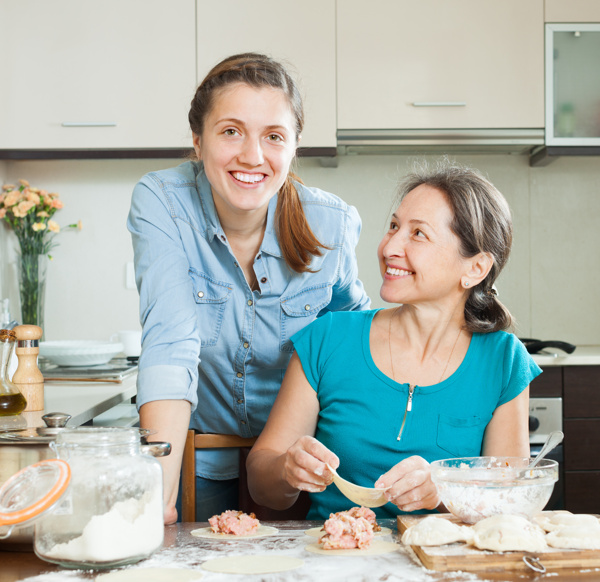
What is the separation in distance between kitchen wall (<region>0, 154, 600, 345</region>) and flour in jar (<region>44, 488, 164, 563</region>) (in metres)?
2.46

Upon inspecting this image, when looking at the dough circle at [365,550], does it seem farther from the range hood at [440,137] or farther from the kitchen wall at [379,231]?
the kitchen wall at [379,231]

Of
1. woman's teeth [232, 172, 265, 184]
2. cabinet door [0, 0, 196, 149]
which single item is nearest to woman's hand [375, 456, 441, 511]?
woman's teeth [232, 172, 265, 184]

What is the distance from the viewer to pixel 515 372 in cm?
132

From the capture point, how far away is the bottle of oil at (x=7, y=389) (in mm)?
1385

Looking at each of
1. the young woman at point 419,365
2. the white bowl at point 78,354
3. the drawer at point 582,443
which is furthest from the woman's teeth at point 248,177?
the drawer at point 582,443

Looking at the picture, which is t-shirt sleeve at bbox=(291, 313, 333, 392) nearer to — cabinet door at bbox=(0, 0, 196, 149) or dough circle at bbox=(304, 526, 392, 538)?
dough circle at bbox=(304, 526, 392, 538)

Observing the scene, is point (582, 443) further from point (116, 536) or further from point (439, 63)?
point (116, 536)

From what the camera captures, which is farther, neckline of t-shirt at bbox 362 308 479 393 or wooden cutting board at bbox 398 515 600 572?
neckline of t-shirt at bbox 362 308 479 393

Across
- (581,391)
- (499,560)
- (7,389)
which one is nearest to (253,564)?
(499,560)

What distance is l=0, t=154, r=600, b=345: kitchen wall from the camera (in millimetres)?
3178

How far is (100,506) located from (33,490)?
70 millimetres

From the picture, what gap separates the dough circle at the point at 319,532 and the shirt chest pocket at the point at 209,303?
670mm

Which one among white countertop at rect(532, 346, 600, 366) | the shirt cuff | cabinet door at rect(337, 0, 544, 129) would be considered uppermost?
cabinet door at rect(337, 0, 544, 129)

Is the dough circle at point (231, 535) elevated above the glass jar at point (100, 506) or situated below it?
below
